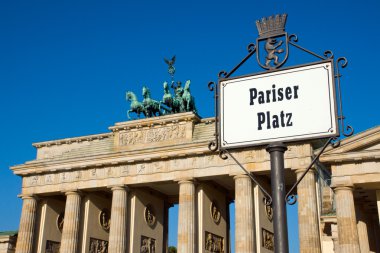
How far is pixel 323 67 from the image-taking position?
5.25 m

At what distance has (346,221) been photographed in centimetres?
3041

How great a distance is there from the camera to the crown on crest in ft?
17.5

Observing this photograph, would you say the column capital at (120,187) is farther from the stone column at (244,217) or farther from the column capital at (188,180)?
the stone column at (244,217)

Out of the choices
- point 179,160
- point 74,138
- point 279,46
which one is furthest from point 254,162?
point 279,46

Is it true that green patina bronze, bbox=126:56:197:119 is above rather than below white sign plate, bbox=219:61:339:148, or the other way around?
above

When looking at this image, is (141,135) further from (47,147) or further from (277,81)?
(277,81)

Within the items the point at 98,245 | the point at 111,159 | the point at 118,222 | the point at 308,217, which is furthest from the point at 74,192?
the point at 308,217

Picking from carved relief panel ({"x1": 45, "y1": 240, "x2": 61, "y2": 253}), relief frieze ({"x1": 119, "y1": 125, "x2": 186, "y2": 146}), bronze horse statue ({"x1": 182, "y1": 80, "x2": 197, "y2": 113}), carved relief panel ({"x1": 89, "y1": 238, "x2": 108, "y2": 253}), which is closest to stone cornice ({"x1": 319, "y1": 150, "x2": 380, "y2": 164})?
relief frieze ({"x1": 119, "y1": 125, "x2": 186, "y2": 146})

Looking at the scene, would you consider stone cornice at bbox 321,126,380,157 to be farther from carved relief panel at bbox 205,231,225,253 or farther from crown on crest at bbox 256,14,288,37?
crown on crest at bbox 256,14,288,37

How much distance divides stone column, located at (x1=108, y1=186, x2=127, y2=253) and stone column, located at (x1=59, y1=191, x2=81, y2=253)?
12.0 ft

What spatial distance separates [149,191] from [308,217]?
49.2 feet

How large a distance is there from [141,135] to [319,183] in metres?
15.2

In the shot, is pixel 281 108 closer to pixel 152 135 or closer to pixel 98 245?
pixel 152 135

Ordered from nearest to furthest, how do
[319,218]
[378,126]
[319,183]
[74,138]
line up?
[378,126], [319,218], [319,183], [74,138]
